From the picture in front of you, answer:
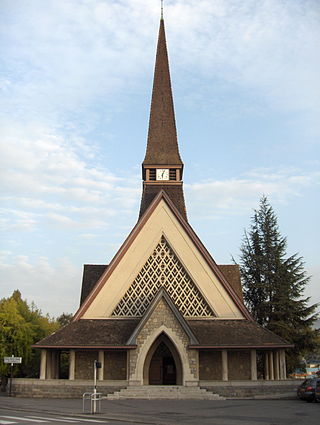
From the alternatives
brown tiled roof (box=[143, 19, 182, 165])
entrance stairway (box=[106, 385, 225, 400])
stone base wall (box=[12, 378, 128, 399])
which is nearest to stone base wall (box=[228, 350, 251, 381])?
entrance stairway (box=[106, 385, 225, 400])

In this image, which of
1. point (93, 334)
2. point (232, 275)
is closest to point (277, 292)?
point (232, 275)

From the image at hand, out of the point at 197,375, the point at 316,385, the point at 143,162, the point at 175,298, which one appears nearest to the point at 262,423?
the point at 316,385

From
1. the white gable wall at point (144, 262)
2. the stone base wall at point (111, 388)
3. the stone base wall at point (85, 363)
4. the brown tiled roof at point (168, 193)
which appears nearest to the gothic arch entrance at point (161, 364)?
the stone base wall at point (111, 388)

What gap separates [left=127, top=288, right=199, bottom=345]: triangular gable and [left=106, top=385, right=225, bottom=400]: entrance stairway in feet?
7.05

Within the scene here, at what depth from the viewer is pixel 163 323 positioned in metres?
24.3

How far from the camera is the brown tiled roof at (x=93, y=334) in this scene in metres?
24.8

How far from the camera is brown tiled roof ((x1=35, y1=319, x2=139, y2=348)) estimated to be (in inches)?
976

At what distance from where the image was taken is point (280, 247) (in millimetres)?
38344

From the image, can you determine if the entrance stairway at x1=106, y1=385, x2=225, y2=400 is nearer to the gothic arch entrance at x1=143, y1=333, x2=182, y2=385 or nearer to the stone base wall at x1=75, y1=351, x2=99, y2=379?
the gothic arch entrance at x1=143, y1=333, x2=182, y2=385

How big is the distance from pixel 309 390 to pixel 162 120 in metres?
21.3

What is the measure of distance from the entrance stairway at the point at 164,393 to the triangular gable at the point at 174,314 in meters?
2.15

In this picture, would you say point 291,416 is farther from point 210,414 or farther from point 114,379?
point 114,379

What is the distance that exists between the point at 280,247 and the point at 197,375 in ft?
55.3

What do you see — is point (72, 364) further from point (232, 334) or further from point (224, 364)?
point (232, 334)
